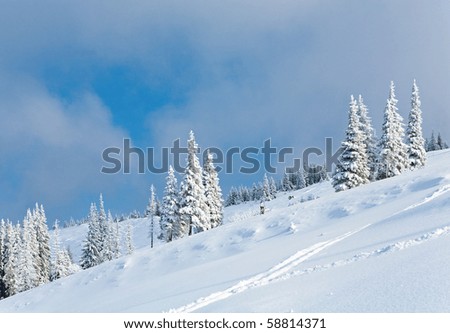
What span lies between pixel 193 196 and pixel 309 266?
30.5 m

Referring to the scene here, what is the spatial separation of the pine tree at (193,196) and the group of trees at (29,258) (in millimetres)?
25191

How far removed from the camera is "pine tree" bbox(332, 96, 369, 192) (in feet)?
117

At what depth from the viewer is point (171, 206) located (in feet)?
146

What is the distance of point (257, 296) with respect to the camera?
29.2ft

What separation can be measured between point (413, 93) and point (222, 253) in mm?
36562

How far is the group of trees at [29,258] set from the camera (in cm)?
5122

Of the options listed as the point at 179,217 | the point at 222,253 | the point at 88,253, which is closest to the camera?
the point at 222,253

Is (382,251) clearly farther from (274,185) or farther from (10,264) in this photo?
(274,185)

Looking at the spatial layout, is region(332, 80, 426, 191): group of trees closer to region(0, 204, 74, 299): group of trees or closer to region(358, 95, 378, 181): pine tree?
region(358, 95, 378, 181): pine tree

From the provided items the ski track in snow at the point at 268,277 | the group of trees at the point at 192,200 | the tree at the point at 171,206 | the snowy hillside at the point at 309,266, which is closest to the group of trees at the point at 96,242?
the group of trees at the point at 192,200

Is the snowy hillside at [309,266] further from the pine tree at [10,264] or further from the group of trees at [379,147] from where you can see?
the pine tree at [10,264]

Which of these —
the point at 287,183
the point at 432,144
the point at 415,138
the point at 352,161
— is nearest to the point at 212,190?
the point at 352,161
